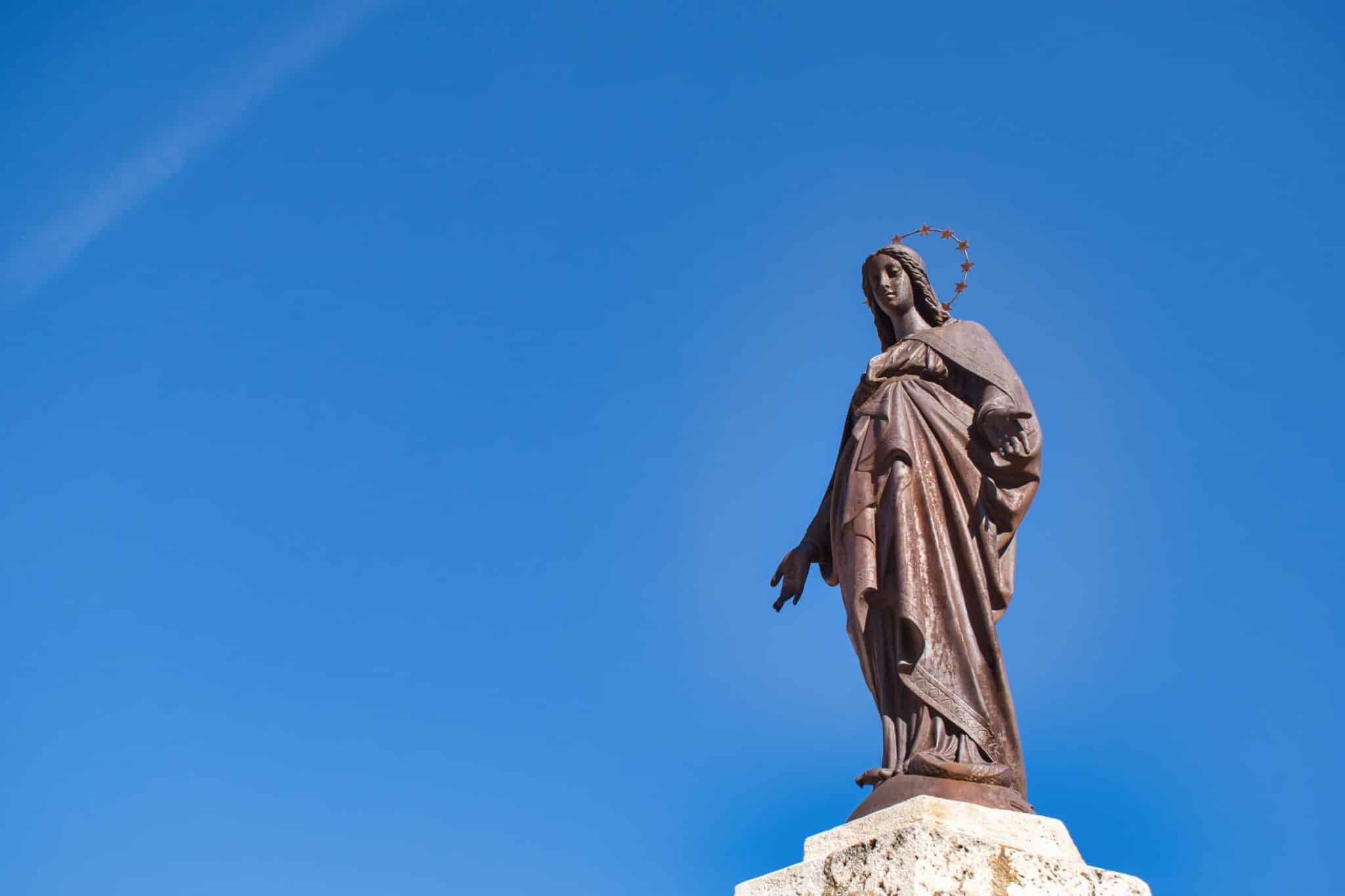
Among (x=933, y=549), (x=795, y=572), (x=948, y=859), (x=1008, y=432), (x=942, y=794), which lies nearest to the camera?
(x=948, y=859)

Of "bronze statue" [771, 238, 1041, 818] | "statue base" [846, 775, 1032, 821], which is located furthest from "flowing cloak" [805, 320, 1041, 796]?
"statue base" [846, 775, 1032, 821]

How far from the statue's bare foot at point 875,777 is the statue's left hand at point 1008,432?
1.73 metres

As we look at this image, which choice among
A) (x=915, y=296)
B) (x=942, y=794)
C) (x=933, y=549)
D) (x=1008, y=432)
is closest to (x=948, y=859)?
(x=942, y=794)

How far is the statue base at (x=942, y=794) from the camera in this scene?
15.2 feet

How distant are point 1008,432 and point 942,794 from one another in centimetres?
194

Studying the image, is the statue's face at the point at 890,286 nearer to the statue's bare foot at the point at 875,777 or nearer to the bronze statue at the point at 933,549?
the bronze statue at the point at 933,549

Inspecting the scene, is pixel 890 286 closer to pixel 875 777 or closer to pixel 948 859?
pixel 875 777

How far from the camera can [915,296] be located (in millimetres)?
6918

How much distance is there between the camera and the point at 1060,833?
4551mm

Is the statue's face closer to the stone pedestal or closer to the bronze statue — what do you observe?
the bronze statue

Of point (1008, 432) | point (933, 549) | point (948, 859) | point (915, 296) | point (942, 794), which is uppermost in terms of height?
point (915, 296)

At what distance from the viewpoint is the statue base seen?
463cm

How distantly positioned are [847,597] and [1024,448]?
1175mm

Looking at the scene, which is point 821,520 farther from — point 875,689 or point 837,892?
point 837,892
